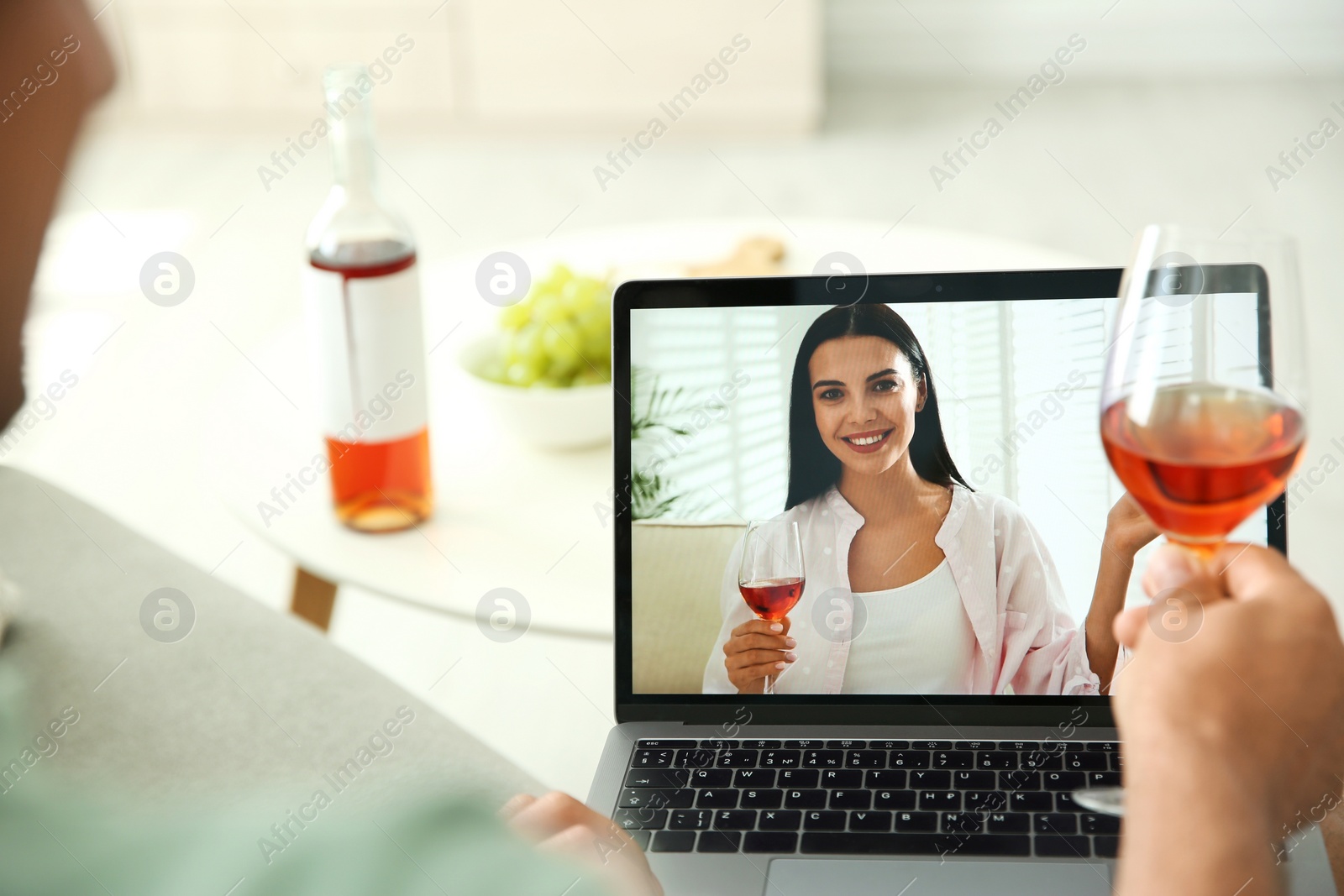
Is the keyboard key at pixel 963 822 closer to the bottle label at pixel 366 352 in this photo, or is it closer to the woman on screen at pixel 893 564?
the woman on screen at pixel 893 564

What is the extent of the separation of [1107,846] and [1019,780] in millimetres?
61

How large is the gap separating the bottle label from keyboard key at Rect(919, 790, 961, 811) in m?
0.59

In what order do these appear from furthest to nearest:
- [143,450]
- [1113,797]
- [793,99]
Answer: [793,99] < [143,450] < [1113,797]

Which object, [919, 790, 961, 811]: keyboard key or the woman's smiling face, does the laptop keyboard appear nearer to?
[919, 790, 961, 811]: keyboard key

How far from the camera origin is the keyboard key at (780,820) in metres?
0.72

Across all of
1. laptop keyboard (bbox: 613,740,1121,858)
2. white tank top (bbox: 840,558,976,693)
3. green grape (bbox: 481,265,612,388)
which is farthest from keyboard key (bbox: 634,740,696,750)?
green grape (bbox: 481,265,612,388)

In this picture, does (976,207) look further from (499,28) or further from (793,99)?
(499,28)

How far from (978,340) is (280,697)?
0.62 meters

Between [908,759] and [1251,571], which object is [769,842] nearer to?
[908,759]

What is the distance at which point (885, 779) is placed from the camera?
2.45 feet

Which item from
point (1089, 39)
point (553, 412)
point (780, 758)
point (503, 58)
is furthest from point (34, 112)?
point (1089, 39)

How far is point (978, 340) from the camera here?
2.64 ft

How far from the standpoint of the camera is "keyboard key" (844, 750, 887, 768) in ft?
2.49

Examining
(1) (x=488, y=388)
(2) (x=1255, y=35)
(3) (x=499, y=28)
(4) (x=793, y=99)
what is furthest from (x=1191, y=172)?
(1) (x=488, y=388)
